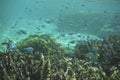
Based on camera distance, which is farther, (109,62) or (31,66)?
(109,62)

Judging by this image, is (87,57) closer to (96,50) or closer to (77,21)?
(96,50)

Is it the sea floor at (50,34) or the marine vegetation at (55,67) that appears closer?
the marine vegetation at (55,67)

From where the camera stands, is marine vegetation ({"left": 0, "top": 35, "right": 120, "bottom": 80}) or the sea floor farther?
the sea floor

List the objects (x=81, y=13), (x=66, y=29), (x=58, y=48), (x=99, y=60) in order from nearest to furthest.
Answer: (x=99, y=60) → (x=58, y=48) → (x=66, y=29) → (x=81, y=13)

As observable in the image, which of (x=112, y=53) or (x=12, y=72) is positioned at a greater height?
(x=12, y=72)

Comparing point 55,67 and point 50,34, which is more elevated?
point 55,67

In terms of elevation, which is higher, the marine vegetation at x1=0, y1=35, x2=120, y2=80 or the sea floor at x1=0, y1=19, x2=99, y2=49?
the marine vegetation at x1=0, y1=35, x2=120, y2=80

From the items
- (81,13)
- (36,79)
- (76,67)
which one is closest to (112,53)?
(76,67)

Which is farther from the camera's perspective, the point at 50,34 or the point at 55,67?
the point at 50,34

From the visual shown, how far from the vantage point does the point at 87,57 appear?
30.8 ft

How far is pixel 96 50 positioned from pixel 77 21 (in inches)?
901

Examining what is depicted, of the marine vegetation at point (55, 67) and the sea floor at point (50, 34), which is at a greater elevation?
the marine vegetation at point (55, 67)

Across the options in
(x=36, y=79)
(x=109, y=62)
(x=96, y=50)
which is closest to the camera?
(x=36, y=79)

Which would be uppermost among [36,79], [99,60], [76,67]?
[36,79]
